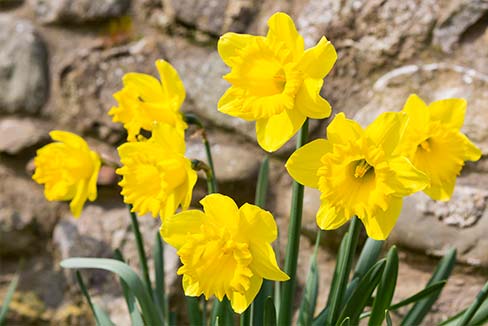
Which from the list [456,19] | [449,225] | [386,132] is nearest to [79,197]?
[386,132]

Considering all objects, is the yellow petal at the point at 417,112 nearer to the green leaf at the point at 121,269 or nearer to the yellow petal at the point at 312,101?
the yellow petal at the point at 312,101

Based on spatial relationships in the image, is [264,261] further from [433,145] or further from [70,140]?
[70,140]

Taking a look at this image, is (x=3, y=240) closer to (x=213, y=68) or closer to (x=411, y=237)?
(x=213, y=68)

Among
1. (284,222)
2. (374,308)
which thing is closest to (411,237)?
(284,222)

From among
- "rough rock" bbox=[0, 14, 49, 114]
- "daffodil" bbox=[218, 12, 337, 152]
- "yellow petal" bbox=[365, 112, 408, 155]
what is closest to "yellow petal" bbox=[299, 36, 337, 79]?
"daffodil" bbox=[218, 12, 337, 152]

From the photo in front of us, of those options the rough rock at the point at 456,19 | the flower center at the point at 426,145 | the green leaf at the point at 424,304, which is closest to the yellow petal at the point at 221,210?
the flower center at the point at 426,145

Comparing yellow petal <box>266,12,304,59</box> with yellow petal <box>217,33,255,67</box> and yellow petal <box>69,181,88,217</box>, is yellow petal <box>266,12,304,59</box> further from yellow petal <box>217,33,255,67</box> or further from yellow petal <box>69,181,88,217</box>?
yellow petal <box>69,181,88,217</box>
